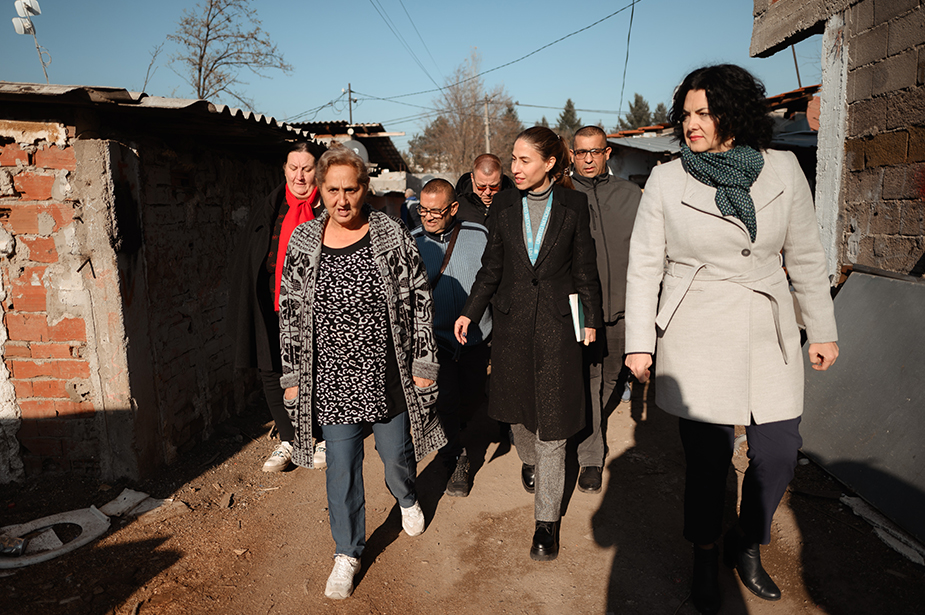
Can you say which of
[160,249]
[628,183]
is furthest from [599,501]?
[160,249]

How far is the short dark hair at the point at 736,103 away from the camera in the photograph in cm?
226

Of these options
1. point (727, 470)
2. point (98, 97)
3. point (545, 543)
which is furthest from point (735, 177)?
point (98, 97)

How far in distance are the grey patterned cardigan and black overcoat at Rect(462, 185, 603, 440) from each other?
1.30 feet

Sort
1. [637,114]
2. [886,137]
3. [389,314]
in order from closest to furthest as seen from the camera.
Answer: [389,314], [886,137], [637,114]

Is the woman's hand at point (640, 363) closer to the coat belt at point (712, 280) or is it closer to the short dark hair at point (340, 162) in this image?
the coat belt at point (712, 280)

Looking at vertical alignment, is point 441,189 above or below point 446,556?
above

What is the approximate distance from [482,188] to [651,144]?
8916mm

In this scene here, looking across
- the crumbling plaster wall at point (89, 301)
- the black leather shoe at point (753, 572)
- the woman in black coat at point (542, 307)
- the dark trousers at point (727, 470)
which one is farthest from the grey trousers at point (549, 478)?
the crumbling plaster wall at point (89, 301)

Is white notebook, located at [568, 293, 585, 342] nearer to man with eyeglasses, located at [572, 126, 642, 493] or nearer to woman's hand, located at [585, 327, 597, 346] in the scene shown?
woman's hand, located at [585, 327, 597, 346]

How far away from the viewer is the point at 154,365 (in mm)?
3982

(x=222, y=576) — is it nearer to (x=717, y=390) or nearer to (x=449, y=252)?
(x=449, y=252)

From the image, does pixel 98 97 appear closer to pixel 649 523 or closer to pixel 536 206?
pixel 536 206

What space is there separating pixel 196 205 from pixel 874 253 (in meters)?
5.23

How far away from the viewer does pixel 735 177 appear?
89.3 inches
